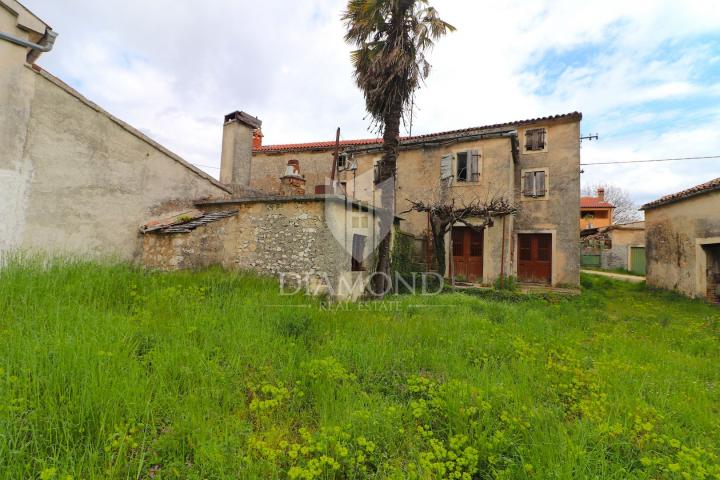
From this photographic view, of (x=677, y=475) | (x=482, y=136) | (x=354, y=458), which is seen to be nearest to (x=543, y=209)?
(x=482, y=136)

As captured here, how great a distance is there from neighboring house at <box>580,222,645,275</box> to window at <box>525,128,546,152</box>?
1215cm

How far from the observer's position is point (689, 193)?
10766 millimetres

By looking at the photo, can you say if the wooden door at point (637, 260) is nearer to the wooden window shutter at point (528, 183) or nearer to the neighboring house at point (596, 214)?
the neighboring house at point (596, 214)

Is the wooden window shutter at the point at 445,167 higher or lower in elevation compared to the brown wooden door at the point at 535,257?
higher

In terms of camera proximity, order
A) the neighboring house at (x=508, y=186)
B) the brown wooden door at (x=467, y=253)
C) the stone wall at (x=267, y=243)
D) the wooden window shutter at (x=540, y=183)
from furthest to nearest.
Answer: the wooden window shutter at (x=540, y=183)
the brown wooden door at (x=467, y=253)
the neighboring house at (x=508, y=186)
the stone wall at (x=267, y=243)

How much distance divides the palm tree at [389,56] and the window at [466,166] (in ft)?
17.9

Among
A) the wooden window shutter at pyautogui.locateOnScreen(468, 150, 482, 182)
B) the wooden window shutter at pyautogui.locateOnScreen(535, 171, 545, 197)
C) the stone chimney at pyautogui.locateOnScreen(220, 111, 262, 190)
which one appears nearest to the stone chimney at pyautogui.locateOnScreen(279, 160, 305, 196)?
the stone chimney at pyautogui.locateOnScreen(220, 111, 262, 190)

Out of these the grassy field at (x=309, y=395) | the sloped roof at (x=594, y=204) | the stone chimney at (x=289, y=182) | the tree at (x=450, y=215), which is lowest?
the grassy field at (x=309, y=395)

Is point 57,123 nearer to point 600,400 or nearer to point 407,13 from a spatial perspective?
point 407,13

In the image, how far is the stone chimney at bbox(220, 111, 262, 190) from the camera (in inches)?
→ 384

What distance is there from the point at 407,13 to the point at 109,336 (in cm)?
907

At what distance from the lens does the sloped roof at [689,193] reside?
10.1 m

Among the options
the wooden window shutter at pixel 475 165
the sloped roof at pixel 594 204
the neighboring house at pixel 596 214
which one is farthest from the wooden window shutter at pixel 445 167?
the sloped roof at pixel 594 204

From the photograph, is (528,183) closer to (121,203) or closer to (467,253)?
(467,253)
